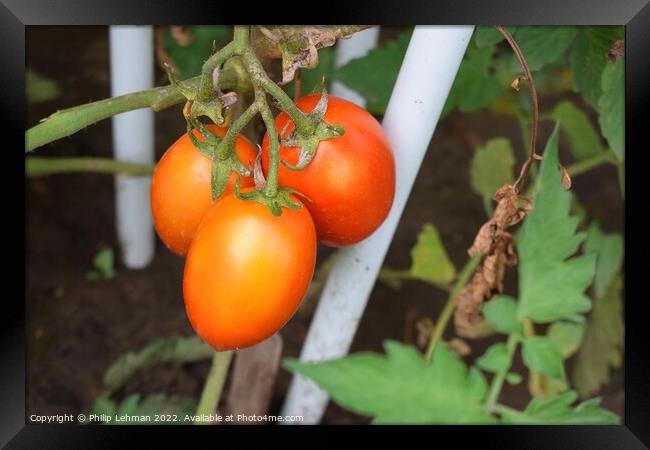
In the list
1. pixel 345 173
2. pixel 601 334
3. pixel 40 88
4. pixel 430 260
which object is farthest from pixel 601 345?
pixel 40 88

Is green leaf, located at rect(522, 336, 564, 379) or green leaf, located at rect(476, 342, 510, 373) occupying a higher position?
green leaf, located at rect(522, 336, 564, 379)

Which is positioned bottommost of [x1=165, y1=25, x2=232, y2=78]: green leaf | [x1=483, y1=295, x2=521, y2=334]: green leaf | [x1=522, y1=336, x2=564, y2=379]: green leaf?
[x1=522, y1=336, x2=564, y2=379]: green leaf

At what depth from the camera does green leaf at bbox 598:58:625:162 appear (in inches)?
24.3

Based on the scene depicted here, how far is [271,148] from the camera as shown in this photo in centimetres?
46

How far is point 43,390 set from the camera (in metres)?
0.90

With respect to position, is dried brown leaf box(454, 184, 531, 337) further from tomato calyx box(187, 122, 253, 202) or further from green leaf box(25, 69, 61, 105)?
green leaf box(25, 69, 61, 105)

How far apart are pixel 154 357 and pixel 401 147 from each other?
1.44ft

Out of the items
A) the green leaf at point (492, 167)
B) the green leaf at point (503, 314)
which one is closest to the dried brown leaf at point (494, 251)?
the green leaf at point (503, 314)

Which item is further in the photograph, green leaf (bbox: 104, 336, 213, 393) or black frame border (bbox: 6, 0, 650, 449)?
green leaf (bbox: 104, 336, 213, 393)

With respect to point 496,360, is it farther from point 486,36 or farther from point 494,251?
point 486,36

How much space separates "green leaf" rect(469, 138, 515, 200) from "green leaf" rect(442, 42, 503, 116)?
143 millimetres

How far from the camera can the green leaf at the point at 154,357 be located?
891 millimetres

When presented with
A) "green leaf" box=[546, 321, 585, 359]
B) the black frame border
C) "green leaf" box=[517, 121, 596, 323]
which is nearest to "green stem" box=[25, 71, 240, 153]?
the black frame border

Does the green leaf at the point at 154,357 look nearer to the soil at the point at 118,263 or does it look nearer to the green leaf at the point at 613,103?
the soil at the point at 118,263
